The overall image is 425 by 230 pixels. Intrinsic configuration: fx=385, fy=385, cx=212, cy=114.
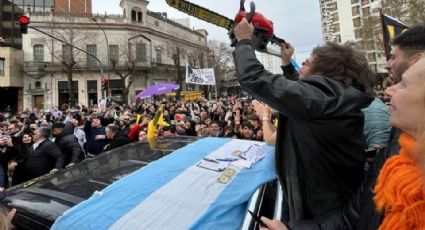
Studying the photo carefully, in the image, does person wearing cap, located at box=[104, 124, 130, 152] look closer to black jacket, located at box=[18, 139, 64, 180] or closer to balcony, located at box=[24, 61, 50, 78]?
black jacket, located at box=[18, 139, 64, 180]

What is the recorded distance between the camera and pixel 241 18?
2070 millimetres

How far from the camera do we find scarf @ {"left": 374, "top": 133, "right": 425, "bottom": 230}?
128cm

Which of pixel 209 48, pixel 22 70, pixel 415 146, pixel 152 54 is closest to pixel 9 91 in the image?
pixel 22 70

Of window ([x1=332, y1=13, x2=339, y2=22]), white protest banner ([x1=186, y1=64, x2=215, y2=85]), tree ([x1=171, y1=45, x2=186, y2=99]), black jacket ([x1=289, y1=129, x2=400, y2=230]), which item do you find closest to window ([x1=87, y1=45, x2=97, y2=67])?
tree ([x1=171, y1=45, x2=186, y2=99])

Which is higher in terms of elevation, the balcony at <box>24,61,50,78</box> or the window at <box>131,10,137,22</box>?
the window at <box>131,10,137,22</box>

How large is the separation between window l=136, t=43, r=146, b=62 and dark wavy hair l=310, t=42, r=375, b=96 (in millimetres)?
50214

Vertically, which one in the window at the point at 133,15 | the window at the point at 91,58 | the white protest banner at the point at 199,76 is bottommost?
the white protest banner at the point at 199,76

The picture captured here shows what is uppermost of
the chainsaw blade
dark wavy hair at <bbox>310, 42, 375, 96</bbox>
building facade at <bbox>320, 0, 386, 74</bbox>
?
building facade at <bbox>320, 0, 386, 74</bbox>

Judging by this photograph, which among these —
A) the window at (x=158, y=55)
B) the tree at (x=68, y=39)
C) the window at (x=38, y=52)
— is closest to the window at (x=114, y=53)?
the tree at (x=68, y=39)

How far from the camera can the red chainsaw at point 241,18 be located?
2.11m

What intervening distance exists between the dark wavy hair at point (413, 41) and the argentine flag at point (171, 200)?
1.13m

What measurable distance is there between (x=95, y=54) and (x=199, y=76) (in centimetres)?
3230

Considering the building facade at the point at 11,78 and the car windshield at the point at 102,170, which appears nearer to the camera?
the car windshield at the point at 102,170

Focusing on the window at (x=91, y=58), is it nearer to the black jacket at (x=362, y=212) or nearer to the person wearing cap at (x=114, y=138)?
the person wearing cap at (x=114, y=138)
